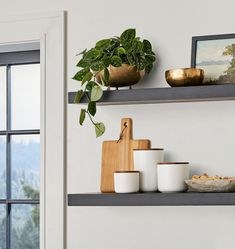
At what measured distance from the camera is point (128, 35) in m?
2.53

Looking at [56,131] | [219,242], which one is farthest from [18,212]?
[219,242]

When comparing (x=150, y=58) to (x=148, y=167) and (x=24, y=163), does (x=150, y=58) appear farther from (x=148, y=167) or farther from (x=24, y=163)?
(x=24, y=163)

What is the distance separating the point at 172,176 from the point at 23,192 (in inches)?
34.8

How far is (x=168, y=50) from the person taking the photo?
8.59 feet

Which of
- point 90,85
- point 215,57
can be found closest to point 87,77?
point 90,85

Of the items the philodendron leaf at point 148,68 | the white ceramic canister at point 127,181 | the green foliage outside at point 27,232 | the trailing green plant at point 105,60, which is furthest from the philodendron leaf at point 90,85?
the green foliage outside at point 27,232

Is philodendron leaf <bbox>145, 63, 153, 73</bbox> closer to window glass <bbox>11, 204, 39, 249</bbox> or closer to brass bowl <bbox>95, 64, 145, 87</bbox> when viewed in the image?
brass bowl <bbox>95, 64, 145, 87</bbox>

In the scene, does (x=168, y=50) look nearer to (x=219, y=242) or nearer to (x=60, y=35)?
(x=60, y=35)

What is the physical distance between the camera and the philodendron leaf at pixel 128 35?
2.52 m

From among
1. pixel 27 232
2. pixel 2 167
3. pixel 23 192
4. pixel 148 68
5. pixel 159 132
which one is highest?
pixel 148 68


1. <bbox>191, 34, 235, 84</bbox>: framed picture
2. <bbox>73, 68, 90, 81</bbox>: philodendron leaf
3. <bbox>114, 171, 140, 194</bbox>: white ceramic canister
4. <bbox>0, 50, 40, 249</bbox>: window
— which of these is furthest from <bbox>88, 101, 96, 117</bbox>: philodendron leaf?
<bbox>0, 50, 40, 249</bbox>: window

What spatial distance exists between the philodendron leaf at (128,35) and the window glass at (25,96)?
654mm

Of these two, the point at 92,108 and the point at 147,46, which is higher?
the point at 147,46

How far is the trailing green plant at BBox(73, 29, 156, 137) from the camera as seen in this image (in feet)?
8.15
